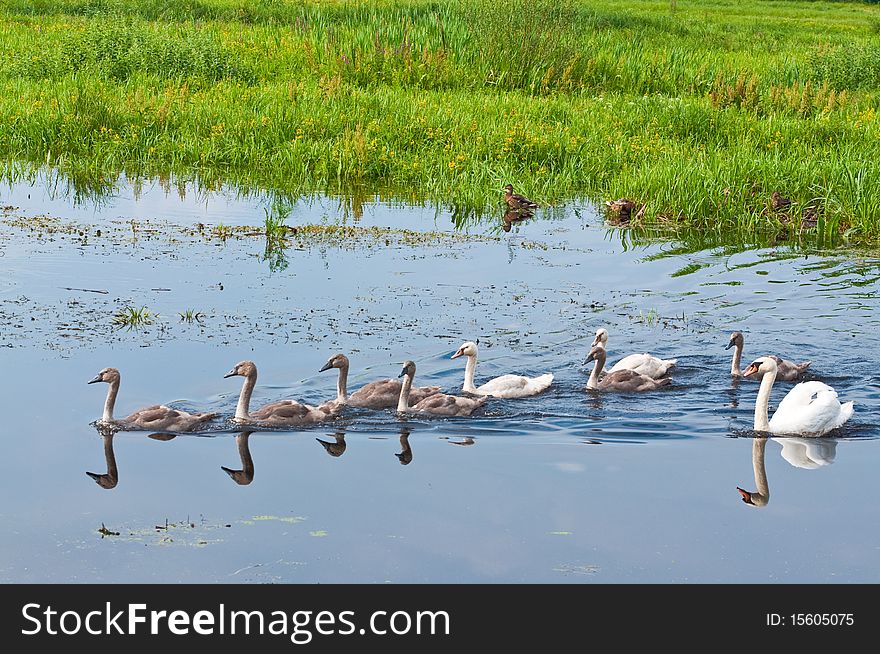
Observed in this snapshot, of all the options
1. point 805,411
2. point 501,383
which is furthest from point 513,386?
point 805,411

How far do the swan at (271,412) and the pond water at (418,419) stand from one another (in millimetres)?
117

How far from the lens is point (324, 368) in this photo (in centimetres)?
1109

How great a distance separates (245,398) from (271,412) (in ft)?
0.90

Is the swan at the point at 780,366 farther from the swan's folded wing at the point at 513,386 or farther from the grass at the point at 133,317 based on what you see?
the grass at the point at 133,317

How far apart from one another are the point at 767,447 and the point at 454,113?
14.1 m

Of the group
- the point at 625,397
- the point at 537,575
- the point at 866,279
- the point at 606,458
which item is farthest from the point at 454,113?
the point at 537,575

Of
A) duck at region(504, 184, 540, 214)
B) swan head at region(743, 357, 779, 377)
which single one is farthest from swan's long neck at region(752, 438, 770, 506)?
duck at region(504, 184, 540, 214)

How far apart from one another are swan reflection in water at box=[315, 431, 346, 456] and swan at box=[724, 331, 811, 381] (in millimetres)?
3940

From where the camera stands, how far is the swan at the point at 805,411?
10.4 metres

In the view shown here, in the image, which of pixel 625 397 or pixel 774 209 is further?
pixel 774 209

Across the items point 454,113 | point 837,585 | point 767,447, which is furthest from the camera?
point 454,113

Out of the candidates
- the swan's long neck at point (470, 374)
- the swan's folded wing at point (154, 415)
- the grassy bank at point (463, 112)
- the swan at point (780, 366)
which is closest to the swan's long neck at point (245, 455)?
the swan's folded wing at point (154, 415)

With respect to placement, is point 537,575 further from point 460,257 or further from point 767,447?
point 460,257

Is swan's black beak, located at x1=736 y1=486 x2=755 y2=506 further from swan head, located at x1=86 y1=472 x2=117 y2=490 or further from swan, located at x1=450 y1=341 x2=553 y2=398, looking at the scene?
swan head, located at x1=86 y1=472 x2=117 y2=490
